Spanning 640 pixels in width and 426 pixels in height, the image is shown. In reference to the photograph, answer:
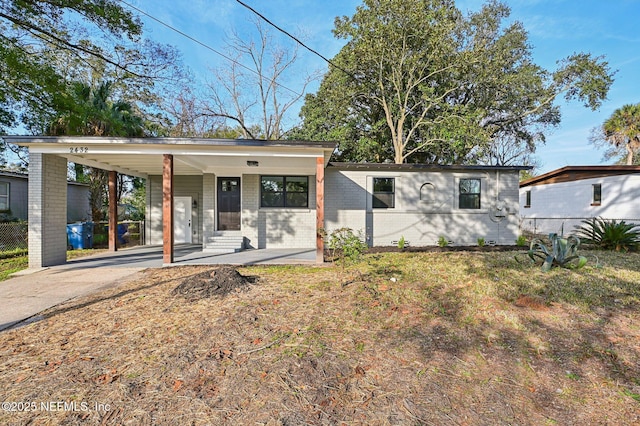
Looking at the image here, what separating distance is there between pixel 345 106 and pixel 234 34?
28.7ft

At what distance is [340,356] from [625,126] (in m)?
28.1

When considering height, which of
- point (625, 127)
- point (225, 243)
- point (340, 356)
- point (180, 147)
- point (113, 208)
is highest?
point (625, 127)

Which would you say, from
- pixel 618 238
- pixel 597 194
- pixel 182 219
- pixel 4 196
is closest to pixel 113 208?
pixel 182 219

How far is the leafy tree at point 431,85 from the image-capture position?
15.3m

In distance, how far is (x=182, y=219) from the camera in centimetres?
1259

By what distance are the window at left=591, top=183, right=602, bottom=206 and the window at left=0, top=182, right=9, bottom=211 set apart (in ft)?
92.7

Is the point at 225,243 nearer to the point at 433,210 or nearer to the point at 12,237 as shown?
the point at 433,210

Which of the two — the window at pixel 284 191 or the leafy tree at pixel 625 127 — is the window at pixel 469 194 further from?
the leafy tree at pixel 625 127

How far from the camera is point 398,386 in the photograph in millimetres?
2527

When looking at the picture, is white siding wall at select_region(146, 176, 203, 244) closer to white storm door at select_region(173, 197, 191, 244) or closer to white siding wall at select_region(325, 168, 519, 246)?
white storm door at select_region(173, 197, 191, 244)

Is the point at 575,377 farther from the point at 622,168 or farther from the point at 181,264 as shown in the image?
the point at 622,168

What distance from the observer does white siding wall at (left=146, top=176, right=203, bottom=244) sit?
12.4 m

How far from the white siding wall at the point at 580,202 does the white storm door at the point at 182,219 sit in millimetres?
15937

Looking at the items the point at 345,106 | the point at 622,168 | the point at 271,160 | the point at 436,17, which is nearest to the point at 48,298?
the point at 271,160
